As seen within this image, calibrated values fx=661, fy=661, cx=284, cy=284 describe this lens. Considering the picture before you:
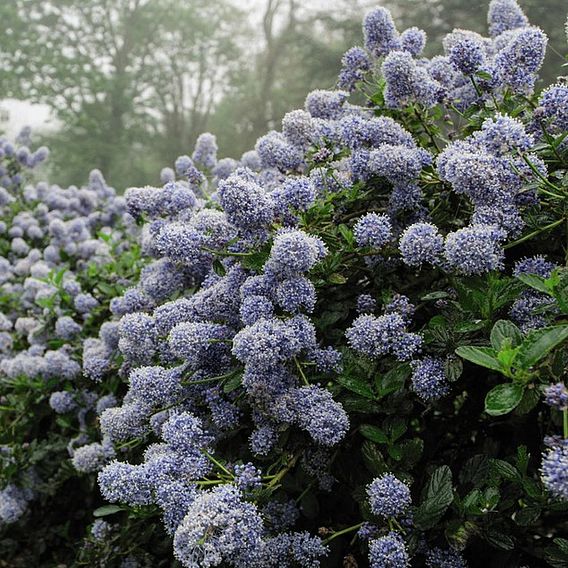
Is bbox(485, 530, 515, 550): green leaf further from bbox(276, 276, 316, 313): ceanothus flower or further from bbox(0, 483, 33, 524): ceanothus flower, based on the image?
bbox(0, 483, 33, 524): ceanothus flower

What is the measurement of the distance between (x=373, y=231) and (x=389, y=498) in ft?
2.28

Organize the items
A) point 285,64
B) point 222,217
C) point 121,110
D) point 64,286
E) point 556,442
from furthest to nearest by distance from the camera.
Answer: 1. point 121,110
2. point 285,64
3. point 64,286
4. point 222,217
5. point 556,442

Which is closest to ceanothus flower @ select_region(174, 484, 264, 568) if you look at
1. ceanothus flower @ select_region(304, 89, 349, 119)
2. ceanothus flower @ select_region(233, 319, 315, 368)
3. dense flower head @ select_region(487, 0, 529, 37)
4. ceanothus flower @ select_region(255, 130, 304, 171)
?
ceanothus flower @ select_region(233, 319, 315, 368)

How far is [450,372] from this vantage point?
5.22 ft

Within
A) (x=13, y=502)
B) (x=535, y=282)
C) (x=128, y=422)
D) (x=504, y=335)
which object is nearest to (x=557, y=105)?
(x=535, y=282)

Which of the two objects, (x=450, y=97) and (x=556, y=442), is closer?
(x=556, y=442)

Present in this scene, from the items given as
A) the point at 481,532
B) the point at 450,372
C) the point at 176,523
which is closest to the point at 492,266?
the point at 450,372

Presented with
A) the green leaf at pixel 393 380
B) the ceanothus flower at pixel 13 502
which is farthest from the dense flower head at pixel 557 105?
the ceanothus flower at pixel 13 502

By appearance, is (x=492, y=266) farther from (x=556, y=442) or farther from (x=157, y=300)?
(x=157, y=300)

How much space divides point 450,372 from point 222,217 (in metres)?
0.83

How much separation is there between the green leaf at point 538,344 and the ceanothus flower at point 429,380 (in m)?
0.30

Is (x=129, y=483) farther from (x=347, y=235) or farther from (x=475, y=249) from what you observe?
(x=475, y=249)

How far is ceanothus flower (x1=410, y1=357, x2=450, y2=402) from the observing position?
1609mm

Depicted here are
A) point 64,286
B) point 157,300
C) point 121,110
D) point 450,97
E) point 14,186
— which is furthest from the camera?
point 121,110
